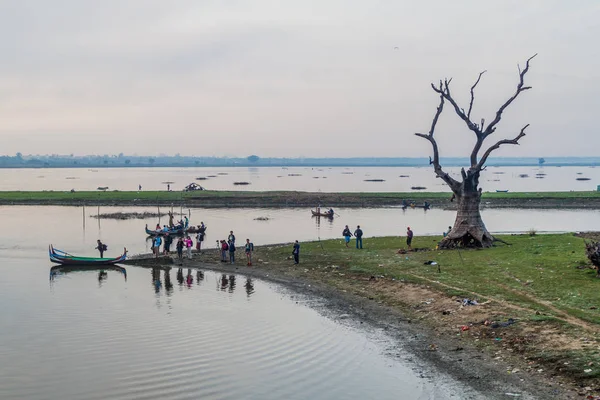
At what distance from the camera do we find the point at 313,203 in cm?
10156

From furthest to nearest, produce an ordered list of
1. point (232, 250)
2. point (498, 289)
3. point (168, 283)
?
1. point (232, 250)
2. point (168, 283)
3. point (498, 289)

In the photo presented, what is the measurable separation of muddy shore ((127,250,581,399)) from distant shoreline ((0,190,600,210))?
66.6 metres

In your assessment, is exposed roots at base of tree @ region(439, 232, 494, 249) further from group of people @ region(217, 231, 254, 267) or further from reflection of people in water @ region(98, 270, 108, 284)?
reflection of people in water @ region(98, 270, 108, 284)

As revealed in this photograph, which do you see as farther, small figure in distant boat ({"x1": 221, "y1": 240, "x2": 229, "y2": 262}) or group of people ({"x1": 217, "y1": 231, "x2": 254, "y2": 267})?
small figure in distant boat ({"x1": 221, "y1": 240, "x2": 229, "y2": 262})

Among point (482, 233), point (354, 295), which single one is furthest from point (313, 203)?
point (354, 295)

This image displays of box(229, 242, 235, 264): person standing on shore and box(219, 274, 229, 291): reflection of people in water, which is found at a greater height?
box(229, 242, 235, 264): person standing on shore

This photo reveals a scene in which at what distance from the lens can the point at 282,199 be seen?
4097 inches

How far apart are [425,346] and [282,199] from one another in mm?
84019

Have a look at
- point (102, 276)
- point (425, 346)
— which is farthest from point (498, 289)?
point (102, 276)

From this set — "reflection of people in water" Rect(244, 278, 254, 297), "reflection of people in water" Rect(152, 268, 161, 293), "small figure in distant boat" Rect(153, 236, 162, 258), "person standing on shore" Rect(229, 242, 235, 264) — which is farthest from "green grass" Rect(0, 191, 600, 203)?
"reflection of people in water" Rect(244, 278, 254, 297)

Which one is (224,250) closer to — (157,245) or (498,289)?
(157,245)

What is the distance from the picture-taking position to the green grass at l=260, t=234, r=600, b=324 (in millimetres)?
23312

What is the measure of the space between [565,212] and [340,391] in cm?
8138

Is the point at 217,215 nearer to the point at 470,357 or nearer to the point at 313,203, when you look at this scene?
the point at 313,203
